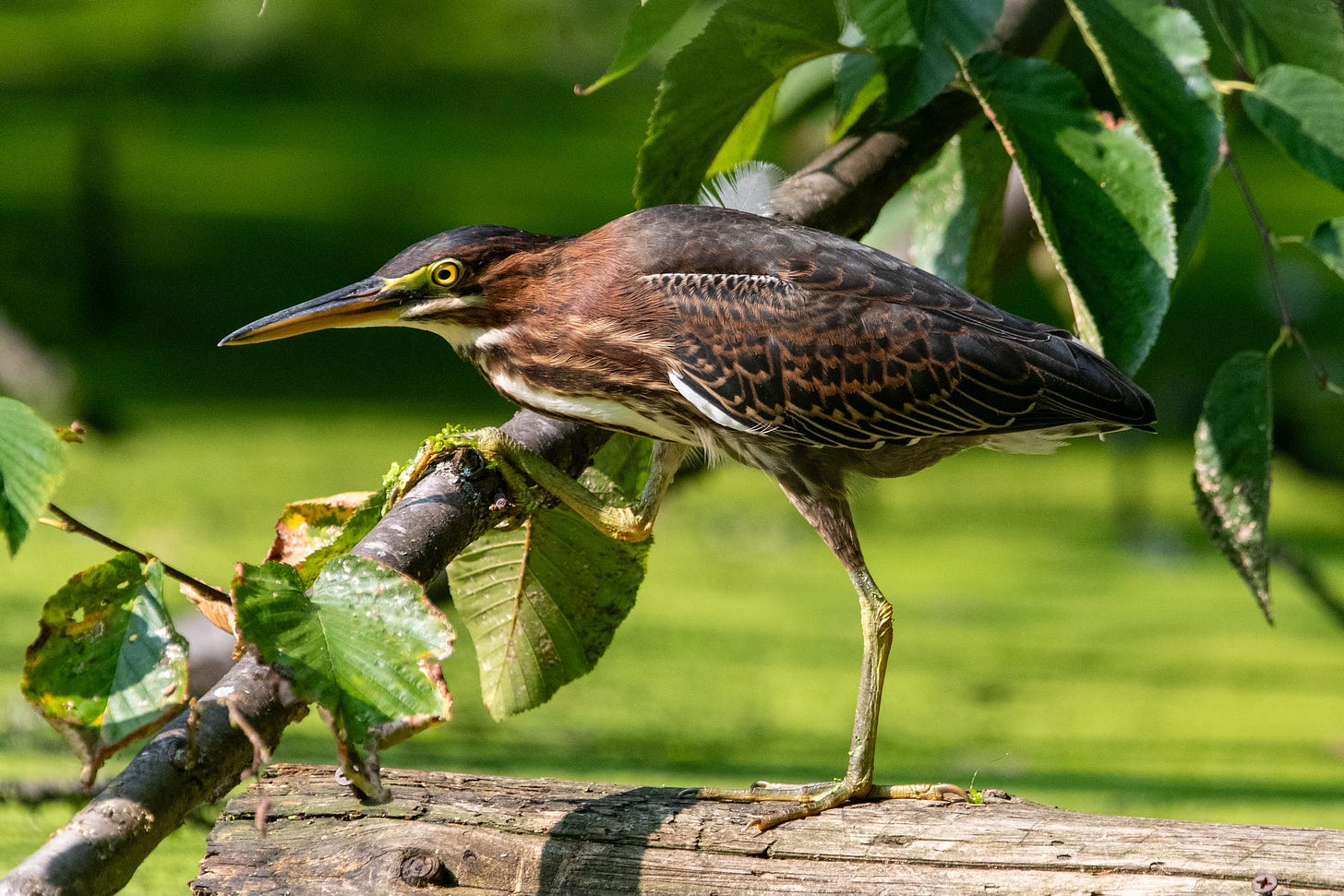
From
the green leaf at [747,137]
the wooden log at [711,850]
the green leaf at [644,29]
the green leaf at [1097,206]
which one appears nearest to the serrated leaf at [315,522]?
the wooden log at [711,850]

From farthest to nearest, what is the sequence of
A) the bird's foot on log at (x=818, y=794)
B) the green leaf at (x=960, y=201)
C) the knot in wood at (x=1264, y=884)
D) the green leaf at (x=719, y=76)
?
the green leaf at (x=960, y=201), the green leaf at (x=719, y=76), the bird's foot on log at (x=818, y=794), the knot in wood at (x=1264, y=884)

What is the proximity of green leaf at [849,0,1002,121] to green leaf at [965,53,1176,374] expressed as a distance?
0.07 metres

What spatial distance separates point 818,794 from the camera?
5.04 feet

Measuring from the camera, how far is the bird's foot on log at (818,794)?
1435mm

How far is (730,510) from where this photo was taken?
495 centimetres

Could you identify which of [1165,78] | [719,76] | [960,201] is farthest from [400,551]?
[960,201]

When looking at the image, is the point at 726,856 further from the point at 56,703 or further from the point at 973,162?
the point at 973,162

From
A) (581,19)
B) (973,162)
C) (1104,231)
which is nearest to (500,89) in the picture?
(581,19)

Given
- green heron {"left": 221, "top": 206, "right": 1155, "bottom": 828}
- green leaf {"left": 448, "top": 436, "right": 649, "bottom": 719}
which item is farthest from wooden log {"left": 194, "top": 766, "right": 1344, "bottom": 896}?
green leaf {"left": 448, "top": 436, "right": 649, "bottom": 719}

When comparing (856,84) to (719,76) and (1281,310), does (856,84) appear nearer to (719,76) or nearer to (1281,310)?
(719,76)

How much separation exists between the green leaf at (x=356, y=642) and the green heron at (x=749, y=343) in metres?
0.49

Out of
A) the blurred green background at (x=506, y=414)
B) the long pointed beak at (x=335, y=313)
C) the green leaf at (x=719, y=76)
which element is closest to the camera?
the long pointed beak at (x=335, y=313)

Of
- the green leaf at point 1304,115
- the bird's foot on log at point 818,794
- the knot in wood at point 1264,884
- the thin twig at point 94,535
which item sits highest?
the green leaf at point 1304,115

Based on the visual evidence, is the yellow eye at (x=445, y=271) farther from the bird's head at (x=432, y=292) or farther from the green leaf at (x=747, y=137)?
the green leaf at (x=747, y=137)
